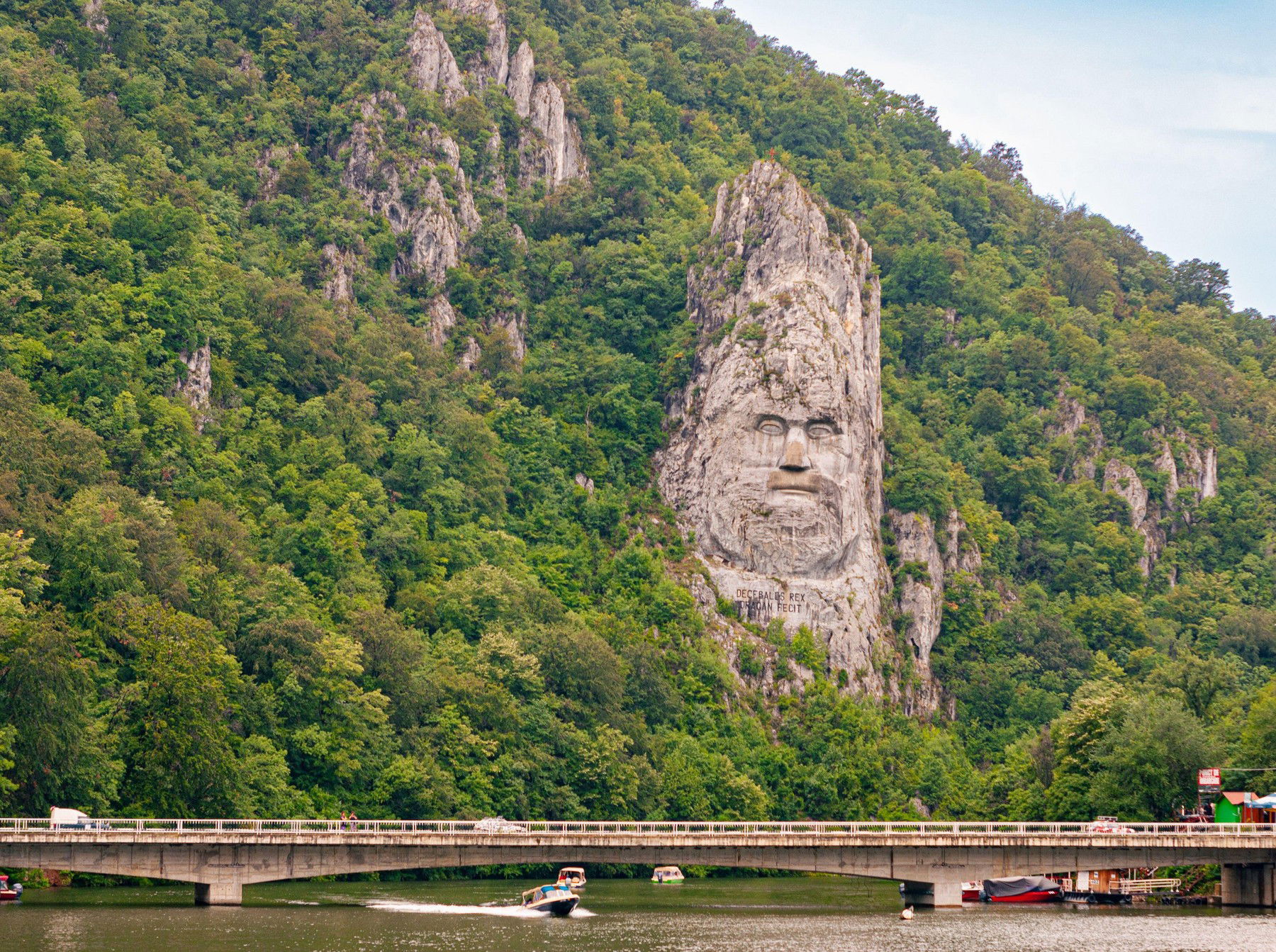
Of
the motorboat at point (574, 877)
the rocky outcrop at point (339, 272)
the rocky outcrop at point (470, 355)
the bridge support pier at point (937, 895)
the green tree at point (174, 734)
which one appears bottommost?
the bridge support pier at point (937, 895)

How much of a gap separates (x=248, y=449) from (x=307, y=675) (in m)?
35.6

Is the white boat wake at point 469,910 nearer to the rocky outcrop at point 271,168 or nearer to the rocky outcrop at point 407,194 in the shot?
the rocky outcrop at point 407,194

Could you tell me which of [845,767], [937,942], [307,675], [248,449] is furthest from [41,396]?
[937,942]

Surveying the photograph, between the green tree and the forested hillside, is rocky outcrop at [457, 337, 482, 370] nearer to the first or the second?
the forested hillside

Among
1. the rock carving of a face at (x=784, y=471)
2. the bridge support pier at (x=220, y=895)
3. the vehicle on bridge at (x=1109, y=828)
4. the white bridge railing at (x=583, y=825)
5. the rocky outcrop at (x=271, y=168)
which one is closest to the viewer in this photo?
the white bridge railing at (x=583, y=825)

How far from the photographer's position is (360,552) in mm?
152125

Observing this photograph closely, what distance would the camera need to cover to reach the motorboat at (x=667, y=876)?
132 meters

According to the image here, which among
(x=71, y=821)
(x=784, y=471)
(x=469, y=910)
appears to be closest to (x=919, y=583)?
(x=784, y=471)

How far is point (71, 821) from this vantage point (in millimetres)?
96438

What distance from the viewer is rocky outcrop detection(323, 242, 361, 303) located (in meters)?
183

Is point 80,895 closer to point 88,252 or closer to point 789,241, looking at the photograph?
point 88,252

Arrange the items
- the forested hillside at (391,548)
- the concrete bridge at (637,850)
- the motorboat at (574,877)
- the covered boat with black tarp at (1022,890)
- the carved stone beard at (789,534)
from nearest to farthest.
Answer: the concrete bridge at (637,850)
the covered boat with black tarp at (1022,890)
the motorboat at (574,877)
the forested hillside at (391,548)
the carved stone beard at (789,534)

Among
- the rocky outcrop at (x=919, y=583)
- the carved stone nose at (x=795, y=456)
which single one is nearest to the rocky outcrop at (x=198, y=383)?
the carved stone nose at (x=795, y=456)

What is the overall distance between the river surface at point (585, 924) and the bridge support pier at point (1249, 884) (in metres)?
2.89
